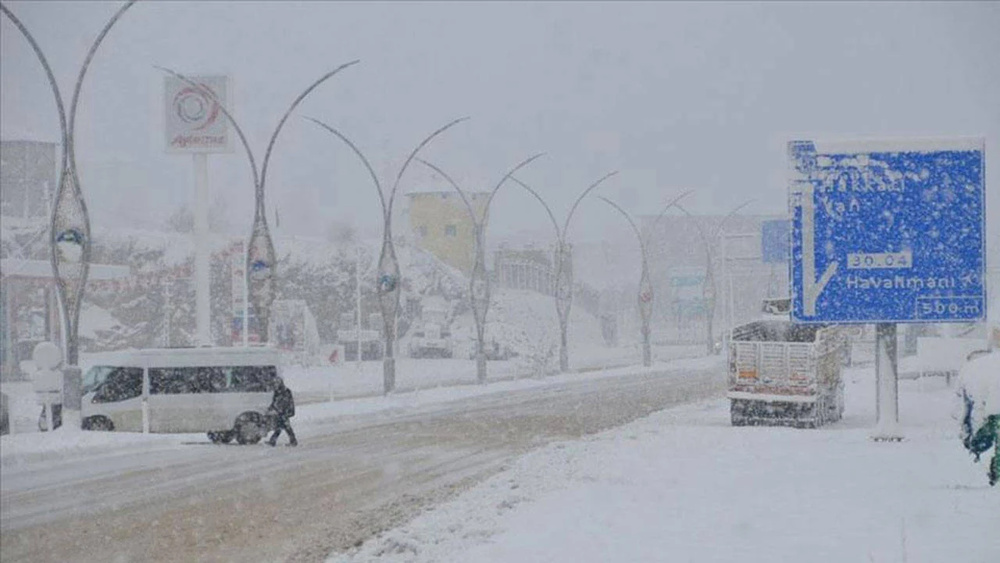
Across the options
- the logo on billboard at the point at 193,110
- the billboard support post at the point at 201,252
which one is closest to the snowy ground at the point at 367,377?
the billboard support post at the point at 201,252

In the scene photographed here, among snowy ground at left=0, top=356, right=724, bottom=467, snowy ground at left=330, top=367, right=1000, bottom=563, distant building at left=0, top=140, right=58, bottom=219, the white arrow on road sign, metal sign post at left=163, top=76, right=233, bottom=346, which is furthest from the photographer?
distant building at left=0, top=140, right=58, bottom=219

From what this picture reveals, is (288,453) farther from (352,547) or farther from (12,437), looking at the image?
(352,547)

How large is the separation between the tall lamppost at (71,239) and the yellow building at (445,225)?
255 ft

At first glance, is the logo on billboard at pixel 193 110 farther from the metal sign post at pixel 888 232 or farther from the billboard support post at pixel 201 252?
the metal sign post at pixel 888 232

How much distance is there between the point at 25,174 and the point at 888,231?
68.1 metres

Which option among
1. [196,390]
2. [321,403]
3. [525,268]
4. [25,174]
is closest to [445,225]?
[525,268]

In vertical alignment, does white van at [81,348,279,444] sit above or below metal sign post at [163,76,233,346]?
below

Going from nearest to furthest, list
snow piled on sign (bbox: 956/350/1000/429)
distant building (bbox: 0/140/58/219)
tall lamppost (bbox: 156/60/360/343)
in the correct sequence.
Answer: snow piled on sign (bbox: 956/350/1000/429)
tall lamppost (bbox: 156/60/360/343)
distant building (bbox: 0/140/58/219)

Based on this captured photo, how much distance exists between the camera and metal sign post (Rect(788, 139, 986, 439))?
2234 cm

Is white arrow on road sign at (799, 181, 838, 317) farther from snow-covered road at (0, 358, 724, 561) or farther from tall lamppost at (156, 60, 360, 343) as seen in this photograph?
tall lamppost at (156, 60, 360, 343)

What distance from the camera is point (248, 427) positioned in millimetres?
27297

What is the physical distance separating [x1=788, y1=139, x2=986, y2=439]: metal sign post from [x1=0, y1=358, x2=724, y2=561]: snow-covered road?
19.8 ft

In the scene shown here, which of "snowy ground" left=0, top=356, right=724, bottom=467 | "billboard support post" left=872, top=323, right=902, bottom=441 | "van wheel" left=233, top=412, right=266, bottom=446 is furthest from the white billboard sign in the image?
"billboard support post" left=872, top=323, right=902, bottom=441

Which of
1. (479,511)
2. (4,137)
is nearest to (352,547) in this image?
(479,511)
